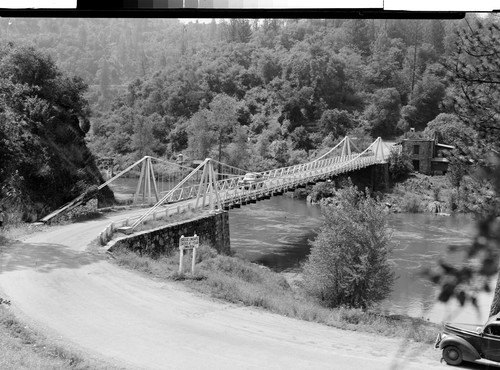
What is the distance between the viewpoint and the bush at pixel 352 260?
31.0ft

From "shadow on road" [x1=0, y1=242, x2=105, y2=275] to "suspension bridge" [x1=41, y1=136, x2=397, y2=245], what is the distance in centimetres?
98

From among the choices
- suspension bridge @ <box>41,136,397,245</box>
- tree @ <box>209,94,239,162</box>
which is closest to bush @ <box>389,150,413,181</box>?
suspension bridge @ <box>41,136,397,245</box>

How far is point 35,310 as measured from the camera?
6000 mm

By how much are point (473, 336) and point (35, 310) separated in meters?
4.47

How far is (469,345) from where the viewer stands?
182 inches

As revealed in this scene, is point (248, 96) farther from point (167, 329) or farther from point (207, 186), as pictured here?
point (167, 329)

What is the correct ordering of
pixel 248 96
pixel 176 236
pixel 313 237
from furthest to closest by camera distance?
pixel 248 96 → pixel 313 237 → pixel 176 236

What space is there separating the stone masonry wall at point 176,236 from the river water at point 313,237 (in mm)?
1039

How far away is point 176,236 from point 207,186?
17.6 feet

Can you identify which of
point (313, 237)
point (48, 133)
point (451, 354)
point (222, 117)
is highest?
point (222, 117)

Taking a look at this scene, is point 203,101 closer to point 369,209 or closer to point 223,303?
point 369,209

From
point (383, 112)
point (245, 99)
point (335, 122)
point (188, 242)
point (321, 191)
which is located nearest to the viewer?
point (188, 242)

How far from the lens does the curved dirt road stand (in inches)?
187

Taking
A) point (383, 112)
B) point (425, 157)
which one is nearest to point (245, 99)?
point (383, 112)
